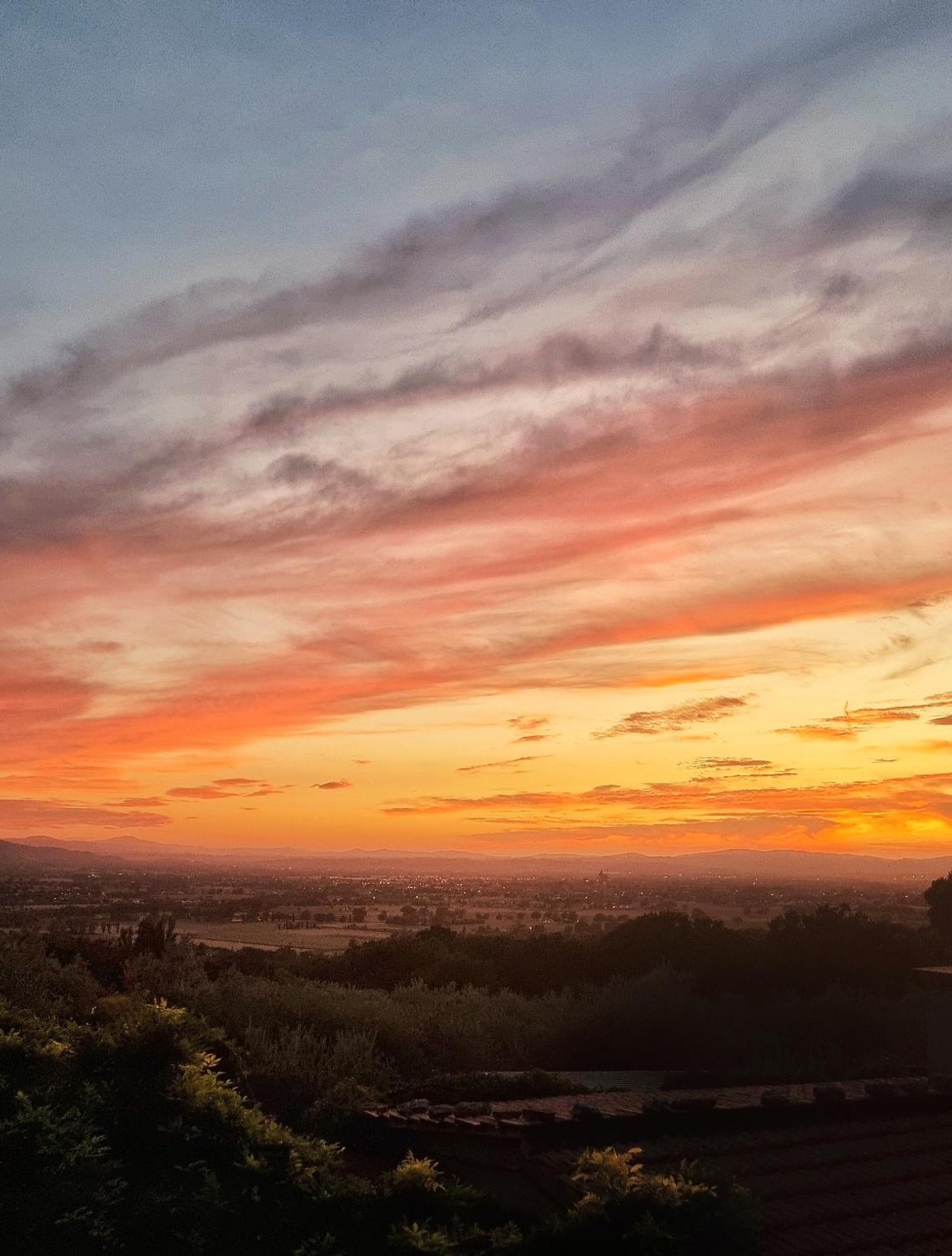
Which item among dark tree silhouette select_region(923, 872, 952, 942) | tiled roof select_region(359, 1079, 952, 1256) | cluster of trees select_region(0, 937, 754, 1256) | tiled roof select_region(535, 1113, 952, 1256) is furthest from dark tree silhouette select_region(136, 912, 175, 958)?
dark tree silhouette select_region(923, 872, 952, 942)

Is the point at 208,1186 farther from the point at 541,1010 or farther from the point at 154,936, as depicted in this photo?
the point at 154,936

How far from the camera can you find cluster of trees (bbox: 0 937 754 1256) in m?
10.9

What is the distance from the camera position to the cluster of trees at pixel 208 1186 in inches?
430

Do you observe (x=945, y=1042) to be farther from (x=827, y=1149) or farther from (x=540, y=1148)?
(x=540, y=1148)

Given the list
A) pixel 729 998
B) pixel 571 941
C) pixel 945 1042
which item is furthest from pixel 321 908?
pixel 945 1042

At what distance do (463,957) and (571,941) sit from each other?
18.5 feet

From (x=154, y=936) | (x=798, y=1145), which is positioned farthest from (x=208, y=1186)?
(x=154, y=936)

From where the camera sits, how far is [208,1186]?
1371 centimetres

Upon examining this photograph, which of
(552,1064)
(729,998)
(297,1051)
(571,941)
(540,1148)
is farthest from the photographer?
(571,941)

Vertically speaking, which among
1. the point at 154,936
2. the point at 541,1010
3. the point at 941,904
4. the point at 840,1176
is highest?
the point at 154,936

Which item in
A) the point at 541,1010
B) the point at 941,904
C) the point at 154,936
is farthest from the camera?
the point at 941,904

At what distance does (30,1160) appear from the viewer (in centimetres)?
1445

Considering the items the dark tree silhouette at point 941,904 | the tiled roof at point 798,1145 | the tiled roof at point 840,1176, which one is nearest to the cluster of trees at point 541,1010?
the tiled roof at point 798,1145

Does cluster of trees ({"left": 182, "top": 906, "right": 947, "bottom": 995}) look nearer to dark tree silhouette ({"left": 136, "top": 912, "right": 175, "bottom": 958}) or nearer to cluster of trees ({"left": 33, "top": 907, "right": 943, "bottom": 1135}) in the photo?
cluster of trees ({"left": 33, "top": 907, "right": 943, "bottom": 1135})
